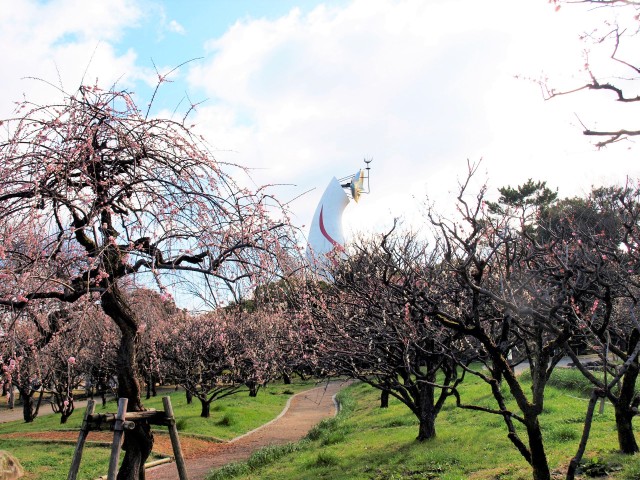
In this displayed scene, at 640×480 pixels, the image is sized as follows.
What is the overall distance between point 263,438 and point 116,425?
13.4 m

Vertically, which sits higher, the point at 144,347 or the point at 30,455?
the point at 144,347

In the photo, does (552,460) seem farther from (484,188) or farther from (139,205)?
(139,205)

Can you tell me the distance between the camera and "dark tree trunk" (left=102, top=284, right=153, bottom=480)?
22.3ft

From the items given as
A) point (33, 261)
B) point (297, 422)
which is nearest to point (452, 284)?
point (33, 261)

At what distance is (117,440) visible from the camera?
19.4 ft

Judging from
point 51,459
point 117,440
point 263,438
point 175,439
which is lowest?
point 263,438

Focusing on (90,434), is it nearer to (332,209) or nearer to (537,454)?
(537,454)

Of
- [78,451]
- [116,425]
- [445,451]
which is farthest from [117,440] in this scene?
[445,451]

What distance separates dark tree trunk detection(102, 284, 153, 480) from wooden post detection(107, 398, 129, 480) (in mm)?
653

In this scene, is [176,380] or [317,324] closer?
[317,324]

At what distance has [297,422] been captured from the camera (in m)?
21.8

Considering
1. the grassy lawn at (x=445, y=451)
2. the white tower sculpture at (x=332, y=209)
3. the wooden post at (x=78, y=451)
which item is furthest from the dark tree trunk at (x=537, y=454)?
the white tower sculpture at (x=332, y=209)

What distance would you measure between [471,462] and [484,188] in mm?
4916

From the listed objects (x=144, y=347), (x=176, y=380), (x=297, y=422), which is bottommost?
(x=297, y=422)
